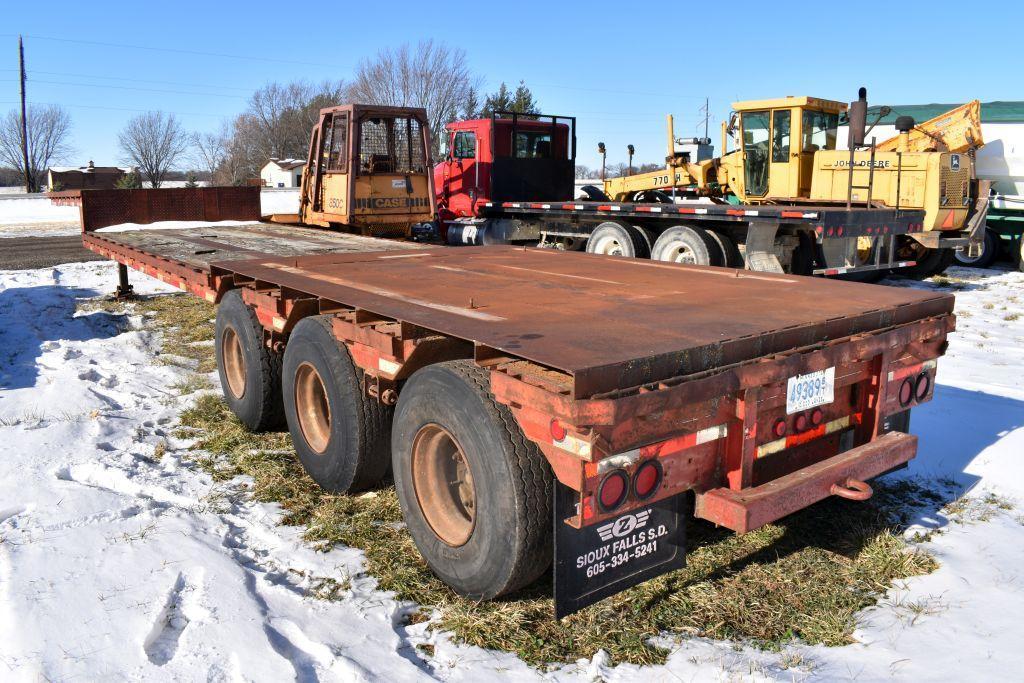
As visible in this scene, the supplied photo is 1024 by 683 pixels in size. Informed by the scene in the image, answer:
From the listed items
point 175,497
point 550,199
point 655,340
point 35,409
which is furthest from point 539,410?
point 550,199

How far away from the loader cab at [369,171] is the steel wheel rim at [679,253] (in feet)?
11.8

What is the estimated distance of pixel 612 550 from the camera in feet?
10.5

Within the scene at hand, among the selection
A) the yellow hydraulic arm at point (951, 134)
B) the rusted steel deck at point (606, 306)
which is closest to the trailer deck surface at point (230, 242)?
the rusted steel deck at point (606, 306)

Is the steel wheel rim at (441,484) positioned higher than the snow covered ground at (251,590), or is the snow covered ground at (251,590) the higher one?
the steel wheel rim at (441,484)

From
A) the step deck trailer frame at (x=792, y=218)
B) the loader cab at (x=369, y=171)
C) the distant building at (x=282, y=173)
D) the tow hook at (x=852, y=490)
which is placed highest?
the distant building at (x=282, y=173)

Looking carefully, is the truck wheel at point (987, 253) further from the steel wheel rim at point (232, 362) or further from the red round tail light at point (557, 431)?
the red round tail light at point (557, 431)

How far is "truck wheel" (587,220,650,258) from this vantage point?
12.7 meters

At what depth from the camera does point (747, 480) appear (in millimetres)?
3287

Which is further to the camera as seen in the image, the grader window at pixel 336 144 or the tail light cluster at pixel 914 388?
the grader window at pixel 336 144

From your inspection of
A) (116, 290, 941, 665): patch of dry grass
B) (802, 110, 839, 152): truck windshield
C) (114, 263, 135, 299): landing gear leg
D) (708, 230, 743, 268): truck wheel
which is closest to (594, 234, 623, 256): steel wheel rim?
(708, 230, 743, 268): truck wheel

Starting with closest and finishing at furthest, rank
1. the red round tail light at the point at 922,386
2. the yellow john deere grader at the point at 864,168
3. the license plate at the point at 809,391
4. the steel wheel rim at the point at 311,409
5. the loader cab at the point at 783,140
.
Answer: the license plate at the point at 809,391 < the red round tail light at the point at 922,386 < the steel wheel rim at the point at 311,409 < the yellow john deere grader at the point at 864,168 < the loader cab at the point at 783,140

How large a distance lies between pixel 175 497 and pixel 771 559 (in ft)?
10.6

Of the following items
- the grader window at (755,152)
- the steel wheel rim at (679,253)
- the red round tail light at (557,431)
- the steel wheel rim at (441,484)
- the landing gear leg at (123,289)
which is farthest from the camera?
the grader window at (755,152)

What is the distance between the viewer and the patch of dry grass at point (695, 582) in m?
3.27
